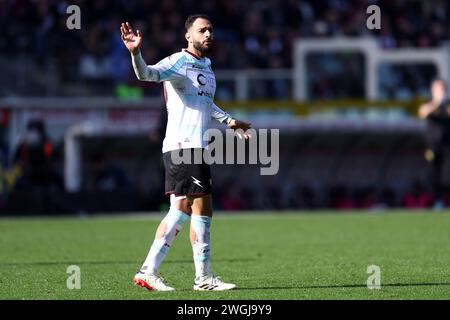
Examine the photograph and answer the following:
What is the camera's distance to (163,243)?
11008mm

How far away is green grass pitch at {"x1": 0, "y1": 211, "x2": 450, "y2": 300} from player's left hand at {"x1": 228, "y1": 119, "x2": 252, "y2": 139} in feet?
4.60

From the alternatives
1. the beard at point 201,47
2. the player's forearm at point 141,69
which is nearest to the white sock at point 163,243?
the player's forearm at point 141,69

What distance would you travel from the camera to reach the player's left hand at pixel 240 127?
11.4m

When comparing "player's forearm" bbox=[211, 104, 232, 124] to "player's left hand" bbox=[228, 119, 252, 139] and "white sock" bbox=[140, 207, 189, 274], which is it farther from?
"white sock" bbox=[140, 207, 189, 274]

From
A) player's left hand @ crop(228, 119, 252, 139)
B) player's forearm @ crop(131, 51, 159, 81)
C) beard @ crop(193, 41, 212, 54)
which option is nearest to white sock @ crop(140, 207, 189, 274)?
player's left hand @ crop(228, 119, 252, 139)

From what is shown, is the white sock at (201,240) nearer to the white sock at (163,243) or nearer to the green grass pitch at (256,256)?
the white sock at (163,243)

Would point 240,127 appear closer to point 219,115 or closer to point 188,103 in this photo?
point 219,115

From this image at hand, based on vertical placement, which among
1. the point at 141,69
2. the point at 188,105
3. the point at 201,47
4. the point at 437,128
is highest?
the point at 201,47

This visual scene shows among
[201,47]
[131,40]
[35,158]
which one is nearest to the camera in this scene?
[131,40]

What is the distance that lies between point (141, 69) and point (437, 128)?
50.4ft

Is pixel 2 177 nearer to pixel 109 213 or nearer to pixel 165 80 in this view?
pixel 109 213

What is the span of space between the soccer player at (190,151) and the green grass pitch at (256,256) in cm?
33

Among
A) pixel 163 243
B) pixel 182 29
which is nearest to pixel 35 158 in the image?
pixel 182 29

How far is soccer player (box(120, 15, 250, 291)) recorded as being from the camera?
1101 cm
